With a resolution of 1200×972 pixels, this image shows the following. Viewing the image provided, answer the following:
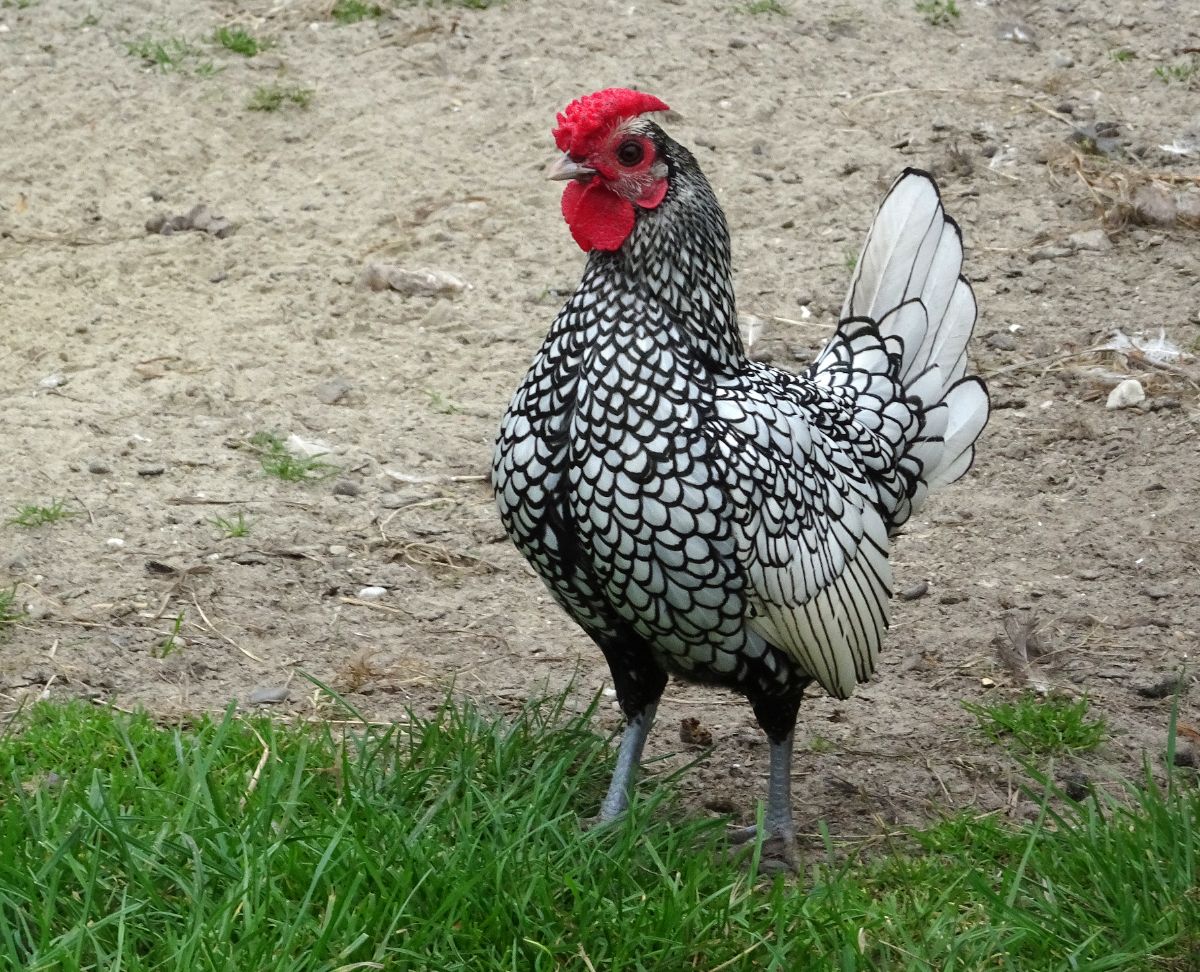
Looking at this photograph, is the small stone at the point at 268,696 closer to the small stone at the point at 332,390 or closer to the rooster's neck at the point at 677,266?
the rooster's neck at the point at 677,266

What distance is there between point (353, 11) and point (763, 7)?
81.9 inches

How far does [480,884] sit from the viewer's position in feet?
9.46

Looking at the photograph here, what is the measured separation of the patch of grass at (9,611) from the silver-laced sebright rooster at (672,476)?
5.65ft

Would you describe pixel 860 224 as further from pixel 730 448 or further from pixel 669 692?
pixel 730 448

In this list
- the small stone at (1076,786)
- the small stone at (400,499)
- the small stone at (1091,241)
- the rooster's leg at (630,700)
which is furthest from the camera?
the small stone at (1091,241)

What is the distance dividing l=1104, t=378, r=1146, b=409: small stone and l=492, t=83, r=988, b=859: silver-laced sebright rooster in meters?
2.29

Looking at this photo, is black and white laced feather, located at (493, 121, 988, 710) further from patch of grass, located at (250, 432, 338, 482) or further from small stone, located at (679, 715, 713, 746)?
patch of grass, located at (250, 432, 338, 482)

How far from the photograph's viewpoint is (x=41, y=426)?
5199 mm

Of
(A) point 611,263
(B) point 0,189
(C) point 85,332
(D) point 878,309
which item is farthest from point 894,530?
(B) point 0,189

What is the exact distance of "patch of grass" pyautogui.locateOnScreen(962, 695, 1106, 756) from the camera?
A: 12.8 feet

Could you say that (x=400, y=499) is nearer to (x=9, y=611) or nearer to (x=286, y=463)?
(x=286, y=463)

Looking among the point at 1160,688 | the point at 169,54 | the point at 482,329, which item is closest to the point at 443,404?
the point at 482,329

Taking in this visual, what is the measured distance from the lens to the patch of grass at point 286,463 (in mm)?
5109

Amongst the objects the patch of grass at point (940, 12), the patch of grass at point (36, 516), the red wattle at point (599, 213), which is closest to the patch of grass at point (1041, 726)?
the red wattle at point (599, 213)
